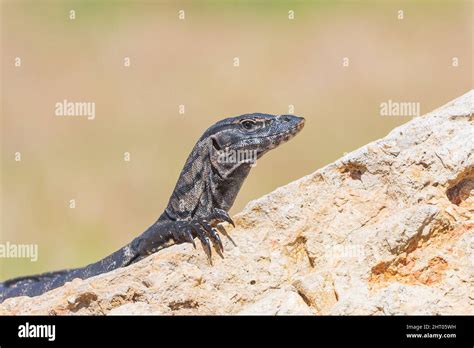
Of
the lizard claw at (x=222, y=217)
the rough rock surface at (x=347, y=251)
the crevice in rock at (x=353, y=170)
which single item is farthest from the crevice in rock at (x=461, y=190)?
the lizard claw at (x=222, y=217)

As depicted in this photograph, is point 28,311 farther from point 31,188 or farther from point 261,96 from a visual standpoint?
point 261,96

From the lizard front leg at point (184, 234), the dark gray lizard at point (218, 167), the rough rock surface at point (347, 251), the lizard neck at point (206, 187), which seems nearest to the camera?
the rough rock surface at point (347, 251)

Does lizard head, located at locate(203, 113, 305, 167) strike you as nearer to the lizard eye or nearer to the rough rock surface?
the lizard eye

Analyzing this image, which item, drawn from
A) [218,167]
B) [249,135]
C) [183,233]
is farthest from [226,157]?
[183,233]

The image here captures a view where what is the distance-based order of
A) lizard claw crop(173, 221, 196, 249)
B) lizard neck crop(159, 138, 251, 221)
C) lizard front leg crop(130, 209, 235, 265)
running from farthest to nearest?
lizard neck crop(159, 138, 251, 221), lizard claw crop(173, 221, 196, 249), lizard front leg crop(130, 209, 235, 265)

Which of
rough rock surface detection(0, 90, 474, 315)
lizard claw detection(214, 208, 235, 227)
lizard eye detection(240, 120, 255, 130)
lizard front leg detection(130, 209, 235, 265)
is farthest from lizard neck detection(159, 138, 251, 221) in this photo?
rough rock surface detection(0, 90, 474, 315)

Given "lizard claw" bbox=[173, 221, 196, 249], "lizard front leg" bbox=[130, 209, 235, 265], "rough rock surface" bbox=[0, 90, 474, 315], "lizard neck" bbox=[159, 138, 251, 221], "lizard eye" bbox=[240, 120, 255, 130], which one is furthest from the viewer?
"lizard neck" bbox=[159, 138, 251, 221]

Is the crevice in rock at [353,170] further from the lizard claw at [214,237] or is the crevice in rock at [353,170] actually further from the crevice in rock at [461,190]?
the lizard claw at [214,237]

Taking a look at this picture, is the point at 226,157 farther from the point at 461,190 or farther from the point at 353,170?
the point at 461,190
